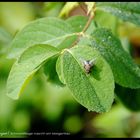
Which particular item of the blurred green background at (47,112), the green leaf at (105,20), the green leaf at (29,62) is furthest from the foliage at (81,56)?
the blurred green background at (47,112)

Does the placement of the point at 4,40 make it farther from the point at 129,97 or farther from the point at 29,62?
the point at 129,97

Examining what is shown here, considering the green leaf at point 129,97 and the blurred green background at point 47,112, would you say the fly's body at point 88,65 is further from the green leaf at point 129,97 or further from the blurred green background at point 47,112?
the blurred green background at point 47,112

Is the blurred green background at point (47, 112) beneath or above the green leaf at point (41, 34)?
beneath

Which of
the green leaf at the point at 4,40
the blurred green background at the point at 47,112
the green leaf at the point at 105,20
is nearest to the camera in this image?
the green leaf at the point at 4,40

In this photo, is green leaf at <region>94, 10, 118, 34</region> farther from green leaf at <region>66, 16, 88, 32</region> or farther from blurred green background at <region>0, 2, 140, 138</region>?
blurred green background at <region>0, 2, 140, 138</region>

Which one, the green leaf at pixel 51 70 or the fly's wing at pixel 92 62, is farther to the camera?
the green leaf at pixel 51 70

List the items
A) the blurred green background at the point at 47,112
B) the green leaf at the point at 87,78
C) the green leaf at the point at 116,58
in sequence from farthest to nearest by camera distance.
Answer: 1. the blurred green background at the point at 47,112
2. the green leaf at the point at 116,58
3. the green leaf at the point at 87,78

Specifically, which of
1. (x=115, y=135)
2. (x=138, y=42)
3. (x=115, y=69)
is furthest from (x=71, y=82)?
(x=115, y=135)
